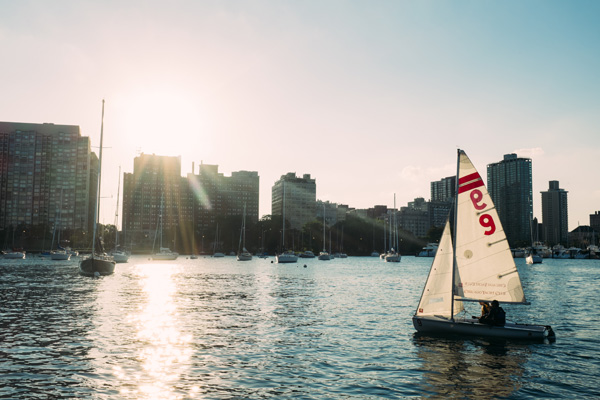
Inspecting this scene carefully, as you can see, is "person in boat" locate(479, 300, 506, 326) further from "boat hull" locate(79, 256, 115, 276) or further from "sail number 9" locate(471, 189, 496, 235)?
"boat hull" locate(79, 256, 115, 276)

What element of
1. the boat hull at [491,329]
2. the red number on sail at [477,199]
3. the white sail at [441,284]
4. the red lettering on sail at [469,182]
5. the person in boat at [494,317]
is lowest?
the boat hull at [491,329]

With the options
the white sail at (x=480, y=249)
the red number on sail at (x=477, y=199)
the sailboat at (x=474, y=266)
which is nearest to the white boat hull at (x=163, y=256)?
the sailboat at (x=474, y=266)

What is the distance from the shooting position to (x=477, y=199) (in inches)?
981

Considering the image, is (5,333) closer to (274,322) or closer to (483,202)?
(274,322)

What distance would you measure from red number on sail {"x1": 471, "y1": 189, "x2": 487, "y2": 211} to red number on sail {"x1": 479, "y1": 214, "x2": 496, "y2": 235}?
0.48m

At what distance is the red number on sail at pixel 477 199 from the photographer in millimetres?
24797

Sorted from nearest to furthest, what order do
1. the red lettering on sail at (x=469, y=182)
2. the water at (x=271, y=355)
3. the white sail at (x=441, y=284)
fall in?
the water at (x=271, y=355), the red lettering on sail at (x=469, y=182), the white sail at (x=441, y=284)

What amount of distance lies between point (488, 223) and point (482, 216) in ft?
1.53

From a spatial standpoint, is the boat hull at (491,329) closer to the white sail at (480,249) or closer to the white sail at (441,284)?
the white sail at (441,284)

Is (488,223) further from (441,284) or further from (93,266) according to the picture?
(93,266)

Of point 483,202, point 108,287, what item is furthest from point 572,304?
point 108,287

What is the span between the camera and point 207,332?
28594mm

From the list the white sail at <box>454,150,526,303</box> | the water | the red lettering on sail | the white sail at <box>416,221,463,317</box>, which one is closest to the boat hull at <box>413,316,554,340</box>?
the water

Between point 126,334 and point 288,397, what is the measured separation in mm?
14813
